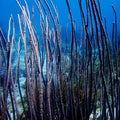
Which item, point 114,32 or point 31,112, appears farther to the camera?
point 114,32

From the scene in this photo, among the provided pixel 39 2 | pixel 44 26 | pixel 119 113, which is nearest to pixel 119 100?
pixel 119 113

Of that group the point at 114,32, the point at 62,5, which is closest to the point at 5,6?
the point at 62,5

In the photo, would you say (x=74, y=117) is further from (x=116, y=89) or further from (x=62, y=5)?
(x=62, y=5)

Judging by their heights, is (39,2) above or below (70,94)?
above

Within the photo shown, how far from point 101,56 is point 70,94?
672 millimetres

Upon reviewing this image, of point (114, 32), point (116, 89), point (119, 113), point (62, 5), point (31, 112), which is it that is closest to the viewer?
point (31, 112)

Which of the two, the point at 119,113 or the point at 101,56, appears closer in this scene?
the point at 101,56

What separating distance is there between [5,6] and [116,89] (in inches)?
4369

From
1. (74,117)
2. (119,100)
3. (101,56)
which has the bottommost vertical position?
(74,117)

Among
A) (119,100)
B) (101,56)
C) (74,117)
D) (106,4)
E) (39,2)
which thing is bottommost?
(74,117)

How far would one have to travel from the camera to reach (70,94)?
8.02ft

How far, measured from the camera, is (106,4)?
11125cm

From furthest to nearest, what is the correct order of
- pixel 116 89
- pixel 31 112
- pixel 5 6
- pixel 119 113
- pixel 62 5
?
pixel 62 5, pixel 5 6, pixel 116 89, pixel 119 113, pixel 31 112

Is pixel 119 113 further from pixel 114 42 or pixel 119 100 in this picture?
pixel 114 42
